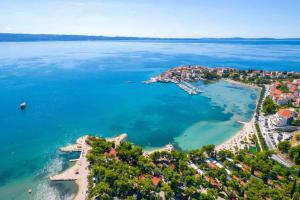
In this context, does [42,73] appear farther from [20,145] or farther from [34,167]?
[34,167]

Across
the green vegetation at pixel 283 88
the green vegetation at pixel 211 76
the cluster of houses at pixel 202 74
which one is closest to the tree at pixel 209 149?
the green vegetation at pixel 283 88

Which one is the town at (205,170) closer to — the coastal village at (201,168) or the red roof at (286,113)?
the coastal village at (201,168)

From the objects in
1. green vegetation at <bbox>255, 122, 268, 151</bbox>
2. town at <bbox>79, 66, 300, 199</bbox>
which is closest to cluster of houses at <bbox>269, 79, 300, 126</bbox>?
town at <bbox>79, 66, 300, 199</bbox>

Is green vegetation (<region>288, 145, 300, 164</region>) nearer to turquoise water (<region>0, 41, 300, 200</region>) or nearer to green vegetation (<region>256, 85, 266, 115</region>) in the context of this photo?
turquoise water (<region>0, 41, 300, 200</region>)

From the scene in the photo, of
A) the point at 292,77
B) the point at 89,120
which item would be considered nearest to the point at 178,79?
the point at 292,77

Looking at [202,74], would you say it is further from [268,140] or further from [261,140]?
[261,140]

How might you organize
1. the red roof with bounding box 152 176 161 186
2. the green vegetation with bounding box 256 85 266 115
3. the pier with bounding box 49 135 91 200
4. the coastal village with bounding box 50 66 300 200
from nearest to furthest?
the coastal village with bounding box 50 66 300 200, the pier with bounding box 49 135 91 200, the red roof with bounding box 152 176 161 186, the green vegetation with bounding box 256 85 266 115

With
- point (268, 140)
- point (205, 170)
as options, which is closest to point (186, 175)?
point (205, 170)

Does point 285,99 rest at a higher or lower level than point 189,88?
higher
